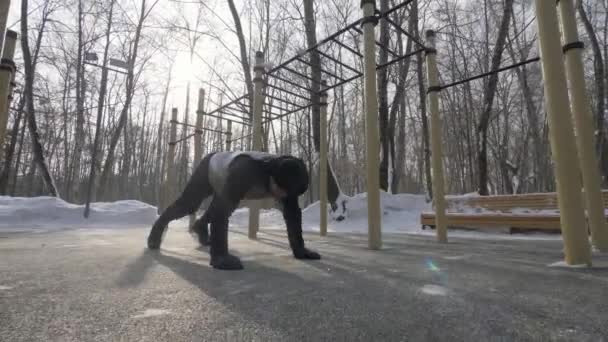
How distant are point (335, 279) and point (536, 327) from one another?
966mm

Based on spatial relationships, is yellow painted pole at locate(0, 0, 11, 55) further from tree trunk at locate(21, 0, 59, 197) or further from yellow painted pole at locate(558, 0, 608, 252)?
tree trunk at locate(21, 0, 59, 197)

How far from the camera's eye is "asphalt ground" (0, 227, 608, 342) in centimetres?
99

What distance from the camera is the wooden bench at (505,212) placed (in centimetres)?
568

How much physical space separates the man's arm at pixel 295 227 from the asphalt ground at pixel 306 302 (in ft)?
1.45

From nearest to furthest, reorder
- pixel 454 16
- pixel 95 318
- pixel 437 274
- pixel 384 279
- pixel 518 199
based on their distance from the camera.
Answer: pixel 95 318 < pixel 384 279 < pixel 437 274 < pixel 518 199 < pixel 454 16

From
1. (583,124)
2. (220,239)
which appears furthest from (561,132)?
(220,239)

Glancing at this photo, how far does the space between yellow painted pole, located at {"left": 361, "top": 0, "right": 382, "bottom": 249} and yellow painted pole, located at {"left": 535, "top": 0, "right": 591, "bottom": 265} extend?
4.72ft

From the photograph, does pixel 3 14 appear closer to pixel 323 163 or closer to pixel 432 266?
pixel 432 266

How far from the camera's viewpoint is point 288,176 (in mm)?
2395

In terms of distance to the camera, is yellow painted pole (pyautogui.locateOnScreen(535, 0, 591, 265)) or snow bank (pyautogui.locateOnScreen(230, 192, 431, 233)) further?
snow bank (pyautogui.locateOnScreen(230, 192, 431, 233))

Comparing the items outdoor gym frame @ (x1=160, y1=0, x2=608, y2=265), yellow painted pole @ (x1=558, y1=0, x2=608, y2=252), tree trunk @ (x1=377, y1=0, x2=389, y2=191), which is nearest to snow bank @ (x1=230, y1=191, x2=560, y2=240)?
tree trunk @ (x1=377, y1=0, x2=389, y2=191)

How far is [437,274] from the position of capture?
6.23 feet

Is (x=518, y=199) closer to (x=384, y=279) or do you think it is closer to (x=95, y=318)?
(x=384, y=279)

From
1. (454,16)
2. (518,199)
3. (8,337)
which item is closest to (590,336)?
(8,337)
